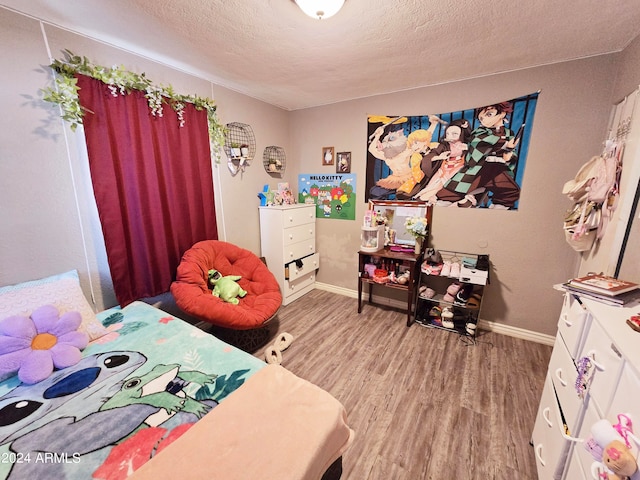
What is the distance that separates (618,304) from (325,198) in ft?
8.62

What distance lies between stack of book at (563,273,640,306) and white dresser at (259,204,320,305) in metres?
2.33

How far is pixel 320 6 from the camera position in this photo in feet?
4.11

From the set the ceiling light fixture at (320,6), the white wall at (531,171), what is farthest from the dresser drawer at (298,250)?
the ceiling light fixture at (320,6)

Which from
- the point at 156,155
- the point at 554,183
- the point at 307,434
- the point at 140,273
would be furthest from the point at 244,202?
the point at 554,183

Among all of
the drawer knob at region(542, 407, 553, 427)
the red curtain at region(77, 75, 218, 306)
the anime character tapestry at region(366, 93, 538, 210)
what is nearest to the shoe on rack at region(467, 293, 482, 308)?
the anime character tapestry at region(366, 93, 538, 210)

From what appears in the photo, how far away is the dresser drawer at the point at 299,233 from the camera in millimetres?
2904

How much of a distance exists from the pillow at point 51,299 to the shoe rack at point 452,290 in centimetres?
258

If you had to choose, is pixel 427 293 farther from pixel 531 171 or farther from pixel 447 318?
pixel 531 171

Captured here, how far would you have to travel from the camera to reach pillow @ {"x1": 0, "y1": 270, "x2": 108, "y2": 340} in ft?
4.43

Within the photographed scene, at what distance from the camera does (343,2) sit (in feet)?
4.23

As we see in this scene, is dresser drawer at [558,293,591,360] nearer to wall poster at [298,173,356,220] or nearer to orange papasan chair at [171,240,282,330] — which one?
orange papasan chair at [171,240,282,330]

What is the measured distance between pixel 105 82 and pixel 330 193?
7.32 feet

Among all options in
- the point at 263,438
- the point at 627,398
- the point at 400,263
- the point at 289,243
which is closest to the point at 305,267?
the point at 289,243

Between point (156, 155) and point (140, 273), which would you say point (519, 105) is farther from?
point (140, 273)
